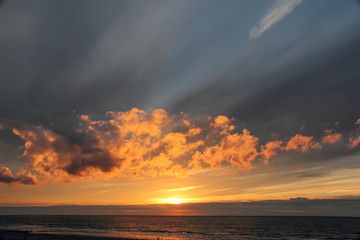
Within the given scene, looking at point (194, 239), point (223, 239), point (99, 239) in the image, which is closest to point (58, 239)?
point (99, 239)

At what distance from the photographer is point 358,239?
269ft

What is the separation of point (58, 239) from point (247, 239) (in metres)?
58.2

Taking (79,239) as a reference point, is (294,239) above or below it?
below

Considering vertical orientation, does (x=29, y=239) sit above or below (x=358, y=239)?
above

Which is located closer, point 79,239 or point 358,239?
point 79,239

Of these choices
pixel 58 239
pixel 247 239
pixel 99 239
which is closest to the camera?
pixel 58 239

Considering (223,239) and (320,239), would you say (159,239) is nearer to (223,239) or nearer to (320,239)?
(223,239)

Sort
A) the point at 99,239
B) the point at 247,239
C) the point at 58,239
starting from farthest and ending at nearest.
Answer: the point at 247,239 → the point at 99,239 → the point at 58,239

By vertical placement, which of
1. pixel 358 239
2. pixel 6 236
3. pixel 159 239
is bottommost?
pixel 358 239

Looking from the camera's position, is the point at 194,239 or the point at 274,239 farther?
the point at 274,239

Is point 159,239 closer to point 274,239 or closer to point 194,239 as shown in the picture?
point 194,239

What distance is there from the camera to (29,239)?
57656mm

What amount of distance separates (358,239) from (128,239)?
79460mm

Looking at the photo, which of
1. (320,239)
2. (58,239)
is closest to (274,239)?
(320,239)
